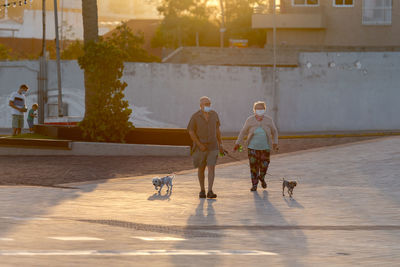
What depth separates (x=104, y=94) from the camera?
22375 millimetres

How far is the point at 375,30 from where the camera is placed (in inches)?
2090

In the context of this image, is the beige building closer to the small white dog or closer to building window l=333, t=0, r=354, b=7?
building window l=333, t=0, r=354, b=7

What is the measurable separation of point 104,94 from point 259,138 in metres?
9.22

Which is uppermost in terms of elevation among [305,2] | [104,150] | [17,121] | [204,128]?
[305,2]

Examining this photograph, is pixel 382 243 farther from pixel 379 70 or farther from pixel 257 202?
pixel 379 70

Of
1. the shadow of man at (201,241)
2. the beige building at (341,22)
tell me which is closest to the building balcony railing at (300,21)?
the beige building at (341,22)

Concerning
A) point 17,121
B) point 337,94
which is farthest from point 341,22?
point 17,121

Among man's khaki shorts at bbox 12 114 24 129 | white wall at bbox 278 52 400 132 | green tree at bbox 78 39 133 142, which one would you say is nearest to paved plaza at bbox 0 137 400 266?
green tree at bbox 78 39 133 142

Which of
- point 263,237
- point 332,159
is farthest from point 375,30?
point 263,237

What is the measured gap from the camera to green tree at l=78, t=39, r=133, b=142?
22.1 metres

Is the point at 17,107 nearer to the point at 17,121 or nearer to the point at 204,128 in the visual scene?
the point at 17,121

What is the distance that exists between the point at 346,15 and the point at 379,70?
19296 mm

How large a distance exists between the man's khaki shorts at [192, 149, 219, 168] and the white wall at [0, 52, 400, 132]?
2066 cm

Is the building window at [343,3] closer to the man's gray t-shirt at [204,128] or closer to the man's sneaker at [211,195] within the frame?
the man's gray t-shirt at [204,128]
